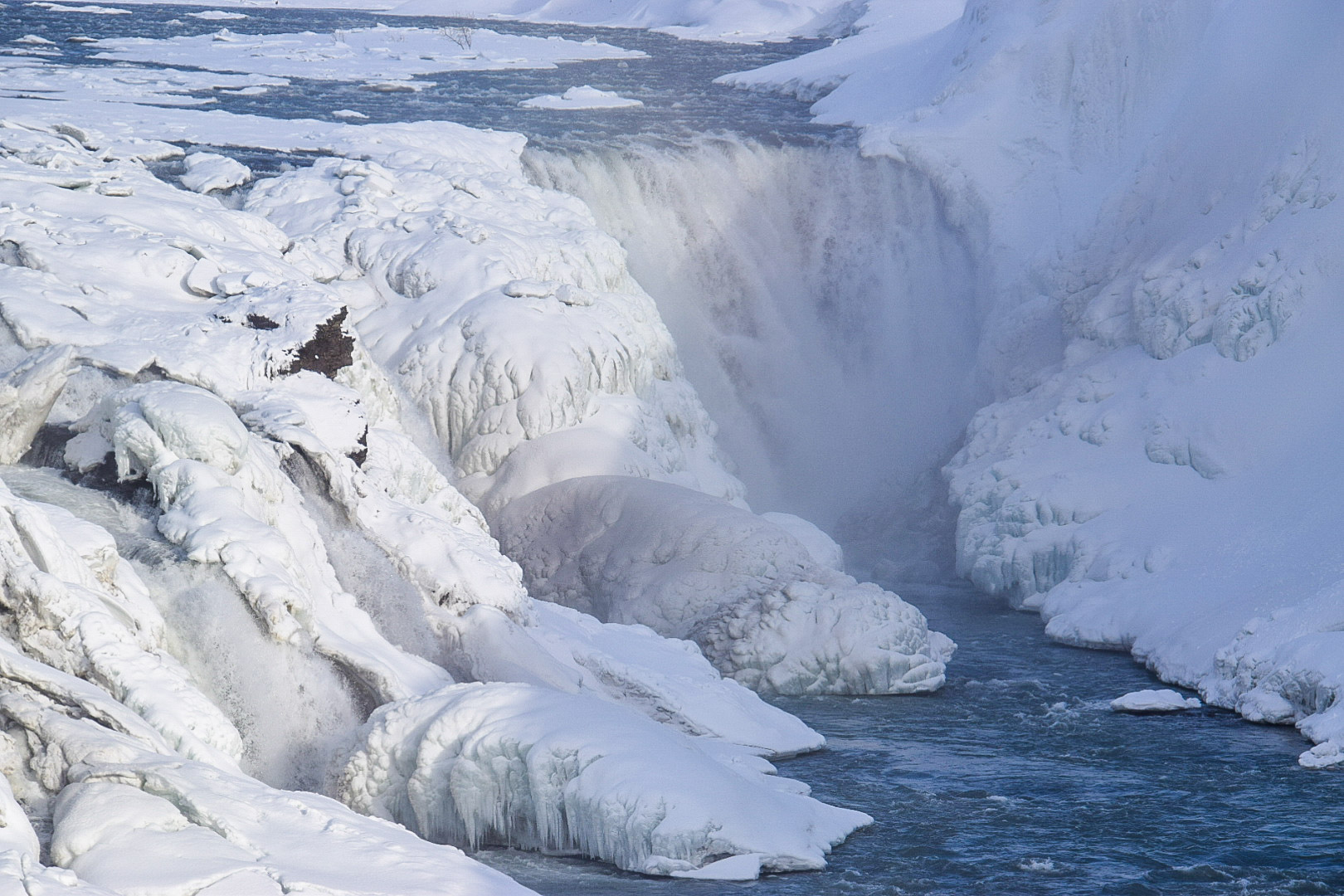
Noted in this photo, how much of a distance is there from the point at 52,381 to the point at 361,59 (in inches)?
837

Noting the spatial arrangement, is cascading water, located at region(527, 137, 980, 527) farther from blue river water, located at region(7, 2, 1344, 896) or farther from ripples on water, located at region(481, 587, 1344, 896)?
ripples on water, located at region(481, 587, 1344, 896)

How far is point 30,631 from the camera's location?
307 inches

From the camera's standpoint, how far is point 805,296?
72.4ft

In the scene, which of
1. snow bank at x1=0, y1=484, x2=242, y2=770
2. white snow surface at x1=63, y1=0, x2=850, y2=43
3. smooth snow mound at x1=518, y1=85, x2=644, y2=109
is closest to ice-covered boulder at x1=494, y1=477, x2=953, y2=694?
snow bank at x1=0, y1=484, x2=242, y2=770

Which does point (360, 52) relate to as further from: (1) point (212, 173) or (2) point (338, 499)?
(2) point (338, 499)

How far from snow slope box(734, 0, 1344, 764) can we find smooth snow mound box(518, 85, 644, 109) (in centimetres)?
445

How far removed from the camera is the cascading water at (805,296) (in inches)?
792

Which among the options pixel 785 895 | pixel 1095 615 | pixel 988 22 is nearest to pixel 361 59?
pixel 988 22

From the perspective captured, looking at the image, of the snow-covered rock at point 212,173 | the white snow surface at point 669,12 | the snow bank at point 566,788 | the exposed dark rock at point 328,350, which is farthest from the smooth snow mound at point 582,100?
the snow bank at point 566,788

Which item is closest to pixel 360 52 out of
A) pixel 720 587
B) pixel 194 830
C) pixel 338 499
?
pixel 720 587

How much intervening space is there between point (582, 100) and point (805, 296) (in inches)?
241

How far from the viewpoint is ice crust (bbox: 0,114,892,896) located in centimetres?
704

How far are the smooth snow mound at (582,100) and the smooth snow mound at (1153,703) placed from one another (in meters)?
15.4

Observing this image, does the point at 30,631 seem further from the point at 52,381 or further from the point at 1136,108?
the point at 1136,108
